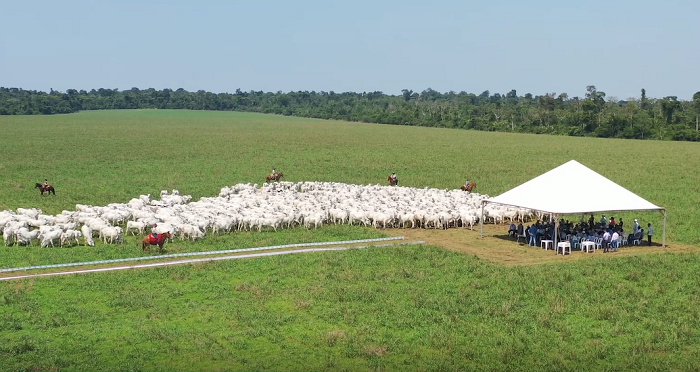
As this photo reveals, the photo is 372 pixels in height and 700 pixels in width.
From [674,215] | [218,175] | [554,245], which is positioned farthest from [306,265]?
[218,175]

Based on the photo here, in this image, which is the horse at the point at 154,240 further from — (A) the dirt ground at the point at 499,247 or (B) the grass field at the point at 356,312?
(A) the dirt ground at the point at 499,247

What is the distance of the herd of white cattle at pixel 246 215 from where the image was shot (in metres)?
26.2

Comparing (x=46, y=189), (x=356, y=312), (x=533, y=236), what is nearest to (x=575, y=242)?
(x=533, y=236)

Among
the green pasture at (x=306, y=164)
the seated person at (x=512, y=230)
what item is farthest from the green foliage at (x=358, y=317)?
the green pasture at (x=306, y=164)

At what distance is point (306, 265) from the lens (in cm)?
2314

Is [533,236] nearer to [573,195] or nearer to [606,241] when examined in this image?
[573,195]

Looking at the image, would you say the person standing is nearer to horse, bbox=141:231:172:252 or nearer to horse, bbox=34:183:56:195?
horse, bbox=141:231:172:252

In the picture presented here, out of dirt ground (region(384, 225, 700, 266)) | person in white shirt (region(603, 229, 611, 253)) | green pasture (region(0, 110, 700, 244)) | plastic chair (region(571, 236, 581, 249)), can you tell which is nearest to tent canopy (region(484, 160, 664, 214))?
person in white shirt (region(603, 229, 611, 253))

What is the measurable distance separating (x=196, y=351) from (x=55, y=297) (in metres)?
5.67

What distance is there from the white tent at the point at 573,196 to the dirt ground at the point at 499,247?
962 millimetres

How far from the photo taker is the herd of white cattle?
26.2m

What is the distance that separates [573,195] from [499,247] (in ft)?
10.2

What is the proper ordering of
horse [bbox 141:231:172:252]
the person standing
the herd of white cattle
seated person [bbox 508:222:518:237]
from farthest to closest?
seated person [bbox 508:222:518:237]
the person standing
the herd of white cattle
horse [bbox 141:231:172:252]

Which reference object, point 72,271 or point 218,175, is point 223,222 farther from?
point 218,175
